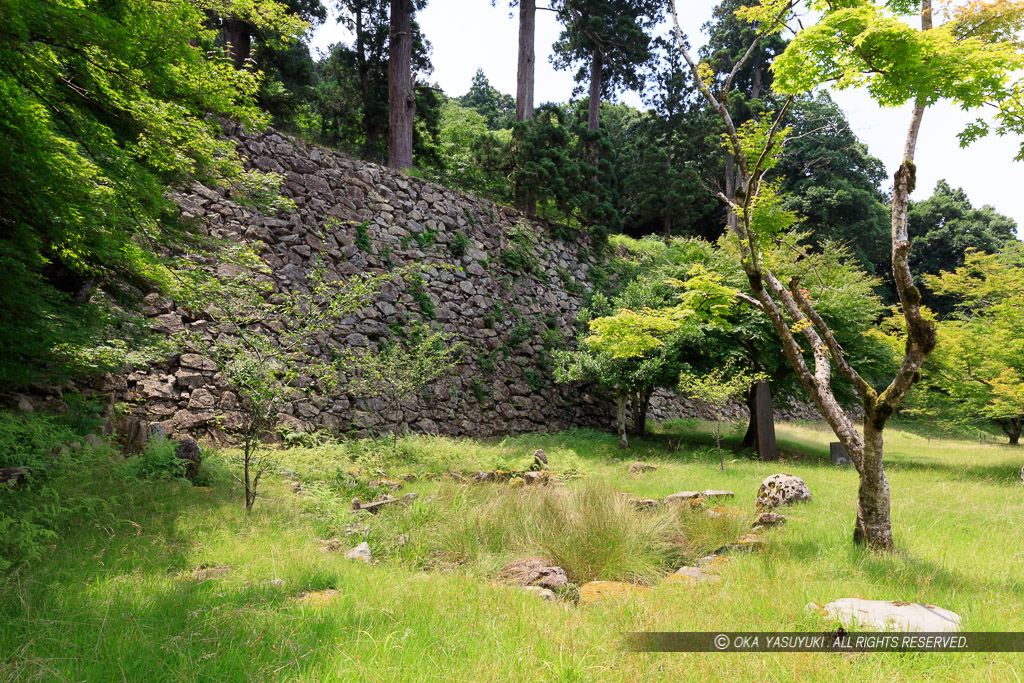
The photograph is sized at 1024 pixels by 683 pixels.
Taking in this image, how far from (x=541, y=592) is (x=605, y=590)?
529mm

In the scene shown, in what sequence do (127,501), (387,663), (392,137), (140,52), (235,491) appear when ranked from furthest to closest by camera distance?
(392,137)
(235,491)
(127,501)
(140,52)
(387,663)

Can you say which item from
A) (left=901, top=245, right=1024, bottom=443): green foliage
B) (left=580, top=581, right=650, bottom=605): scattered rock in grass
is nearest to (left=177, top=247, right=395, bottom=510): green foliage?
(left=580, top=581, right=650, bottom=605): scattered rock in grass

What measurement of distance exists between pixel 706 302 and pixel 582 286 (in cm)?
1079

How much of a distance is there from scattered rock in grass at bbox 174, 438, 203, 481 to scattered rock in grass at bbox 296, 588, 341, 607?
12.5 ft

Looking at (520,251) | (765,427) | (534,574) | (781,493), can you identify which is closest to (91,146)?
(534,574)

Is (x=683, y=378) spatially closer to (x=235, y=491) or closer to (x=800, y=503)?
(x=800, y=503)

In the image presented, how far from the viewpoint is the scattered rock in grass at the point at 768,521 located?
218 inches

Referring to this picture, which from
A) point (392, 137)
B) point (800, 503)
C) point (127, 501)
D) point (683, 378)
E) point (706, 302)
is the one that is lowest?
point (800, 503)

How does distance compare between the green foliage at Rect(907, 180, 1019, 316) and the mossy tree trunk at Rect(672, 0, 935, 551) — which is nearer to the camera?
the mossy tree trunk at Rect(672, 0, 935, 551)

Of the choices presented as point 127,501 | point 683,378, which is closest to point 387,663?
point 127,501

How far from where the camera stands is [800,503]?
656 centimetres

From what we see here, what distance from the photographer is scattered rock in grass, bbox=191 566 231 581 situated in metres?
3.39

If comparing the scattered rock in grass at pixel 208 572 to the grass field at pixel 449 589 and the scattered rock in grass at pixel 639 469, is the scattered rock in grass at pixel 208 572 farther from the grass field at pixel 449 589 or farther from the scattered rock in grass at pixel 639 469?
the scattered rock in grass at pixel 639 469

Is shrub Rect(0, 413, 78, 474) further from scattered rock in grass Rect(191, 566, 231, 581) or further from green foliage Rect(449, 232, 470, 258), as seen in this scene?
green foliage Rect(449, 232, 470, 258)
